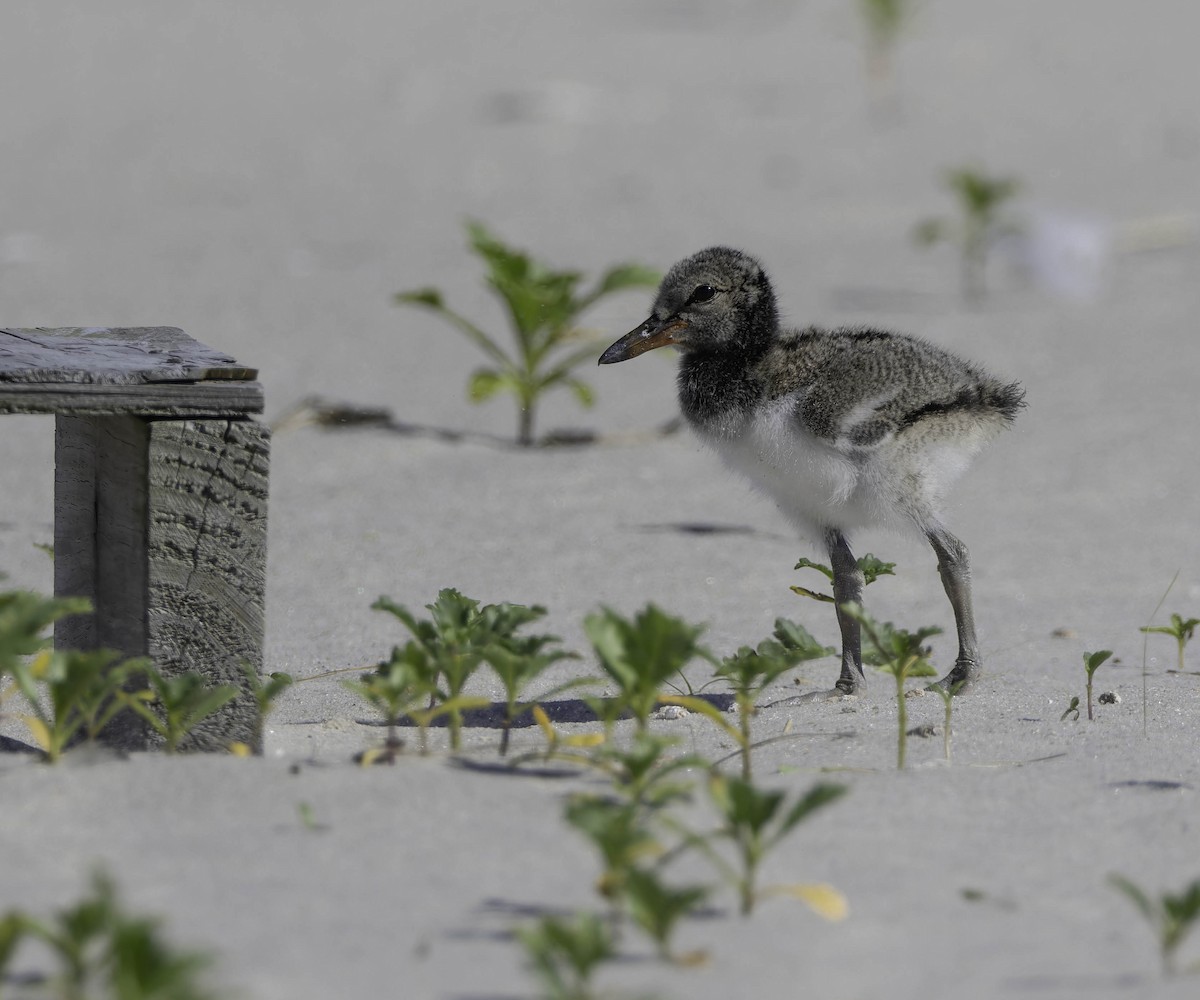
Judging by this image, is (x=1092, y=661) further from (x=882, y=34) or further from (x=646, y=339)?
(x=882, y=34)

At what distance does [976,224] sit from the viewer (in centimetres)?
1051

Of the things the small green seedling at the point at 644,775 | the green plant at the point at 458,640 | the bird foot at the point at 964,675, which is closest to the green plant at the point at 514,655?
the green plant at the point at 458,640

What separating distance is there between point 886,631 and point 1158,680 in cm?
146

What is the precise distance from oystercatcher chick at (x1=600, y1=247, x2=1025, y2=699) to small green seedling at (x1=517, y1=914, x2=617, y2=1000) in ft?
7.28

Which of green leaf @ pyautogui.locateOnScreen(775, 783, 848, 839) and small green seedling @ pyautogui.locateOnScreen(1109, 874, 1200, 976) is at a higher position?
green leaf @ pyautogui.locateOnScreen(775, 783, 848, 839)

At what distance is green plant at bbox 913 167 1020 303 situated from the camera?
10.1 meters

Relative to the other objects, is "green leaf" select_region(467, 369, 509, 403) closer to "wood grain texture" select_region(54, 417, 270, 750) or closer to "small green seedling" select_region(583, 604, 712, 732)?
"wood grain texture" select_region(54, 417, 270, 750)

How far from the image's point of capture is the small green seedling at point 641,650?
2.95 m

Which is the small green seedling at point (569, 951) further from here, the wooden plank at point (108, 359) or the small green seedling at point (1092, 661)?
the small green seedling at point (1092, 661)

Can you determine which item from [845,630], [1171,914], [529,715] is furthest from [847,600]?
[1171,914]

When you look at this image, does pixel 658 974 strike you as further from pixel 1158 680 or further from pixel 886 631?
pixel 1158 680

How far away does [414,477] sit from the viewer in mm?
7047

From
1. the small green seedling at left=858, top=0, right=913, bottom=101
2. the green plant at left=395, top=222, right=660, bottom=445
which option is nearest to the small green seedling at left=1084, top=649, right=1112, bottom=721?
the green plant at left=395, top=222, right=660, bottom=445

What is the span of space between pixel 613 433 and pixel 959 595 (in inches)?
142
